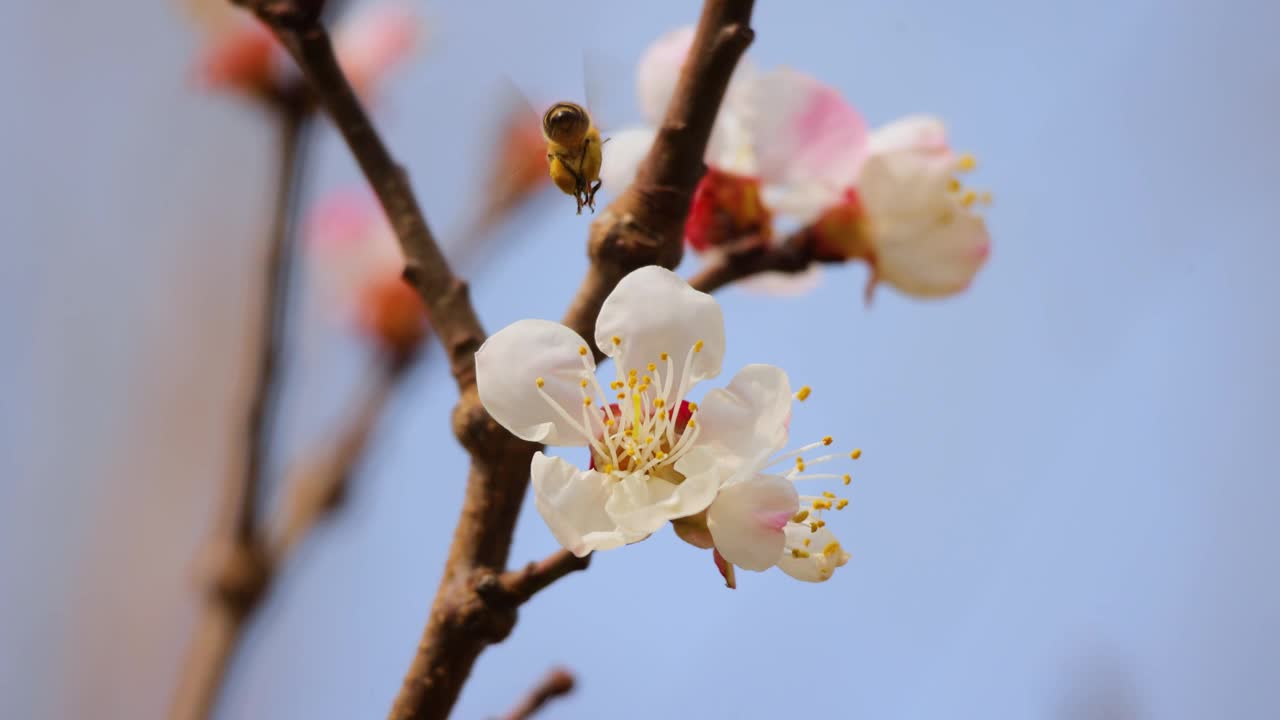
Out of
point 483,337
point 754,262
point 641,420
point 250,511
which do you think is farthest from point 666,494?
point 250,511

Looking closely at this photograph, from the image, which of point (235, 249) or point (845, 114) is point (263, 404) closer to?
point (845, 114)

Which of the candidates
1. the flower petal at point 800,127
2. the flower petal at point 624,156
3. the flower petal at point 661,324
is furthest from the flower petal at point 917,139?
the flower petal at point 661,324

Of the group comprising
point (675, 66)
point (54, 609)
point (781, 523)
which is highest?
point (54, 609)

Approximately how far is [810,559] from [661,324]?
0.35 ft

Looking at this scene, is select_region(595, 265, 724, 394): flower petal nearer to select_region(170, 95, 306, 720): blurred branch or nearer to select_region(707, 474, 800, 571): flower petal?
select_region(707, 474, 800, 571): flower petal

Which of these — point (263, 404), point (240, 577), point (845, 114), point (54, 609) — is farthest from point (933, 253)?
point (54, 609)

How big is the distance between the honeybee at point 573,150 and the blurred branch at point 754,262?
8.7 inches

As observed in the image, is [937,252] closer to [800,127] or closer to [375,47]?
[800,127]

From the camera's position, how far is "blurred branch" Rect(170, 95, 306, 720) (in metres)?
0.97

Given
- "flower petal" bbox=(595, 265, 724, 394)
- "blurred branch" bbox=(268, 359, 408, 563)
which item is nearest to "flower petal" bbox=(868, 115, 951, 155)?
"flower petal" bbox=(595, 265, 724, 394)

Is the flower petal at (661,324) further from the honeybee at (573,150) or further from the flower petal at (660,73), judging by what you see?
the flower petal at (660,73)

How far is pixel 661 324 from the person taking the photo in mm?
431

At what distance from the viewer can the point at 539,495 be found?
1.31 feet

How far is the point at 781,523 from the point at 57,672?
2.39 meters
